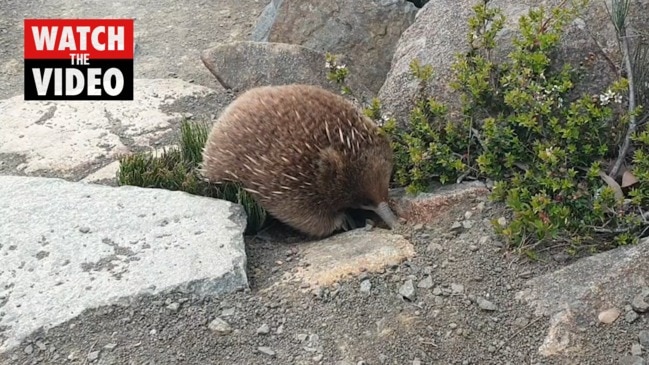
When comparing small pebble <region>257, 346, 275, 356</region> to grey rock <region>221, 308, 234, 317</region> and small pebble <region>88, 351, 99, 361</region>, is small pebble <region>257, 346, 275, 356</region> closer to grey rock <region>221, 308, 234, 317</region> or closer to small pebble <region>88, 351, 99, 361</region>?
grey rock <region>221, 308, 234, 317</region>

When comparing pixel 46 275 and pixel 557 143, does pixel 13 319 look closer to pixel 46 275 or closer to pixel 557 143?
pixel 46 275

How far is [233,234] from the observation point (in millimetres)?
3451

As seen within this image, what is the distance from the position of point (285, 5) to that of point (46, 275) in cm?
332

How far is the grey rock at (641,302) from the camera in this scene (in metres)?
2.70

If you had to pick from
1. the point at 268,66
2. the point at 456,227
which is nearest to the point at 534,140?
the point at 456,227

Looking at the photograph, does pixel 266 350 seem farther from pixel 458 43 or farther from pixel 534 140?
pixel 458 43

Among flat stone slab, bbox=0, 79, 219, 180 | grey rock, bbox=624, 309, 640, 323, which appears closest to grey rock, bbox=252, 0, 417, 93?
flat stone slab, bbox=0, 79, 219, 180

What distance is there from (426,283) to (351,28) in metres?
3.11

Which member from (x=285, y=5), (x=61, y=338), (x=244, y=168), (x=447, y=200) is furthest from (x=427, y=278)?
(x=285, y=5)

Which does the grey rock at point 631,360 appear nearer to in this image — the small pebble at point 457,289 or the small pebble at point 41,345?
the small pebble at point 457,289

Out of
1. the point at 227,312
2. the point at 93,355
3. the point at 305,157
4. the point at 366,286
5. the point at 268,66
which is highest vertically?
the point at 268,66

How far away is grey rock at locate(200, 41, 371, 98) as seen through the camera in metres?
5.39

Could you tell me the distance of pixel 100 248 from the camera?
3.35m

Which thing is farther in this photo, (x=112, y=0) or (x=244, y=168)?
(x=112, y=0)
